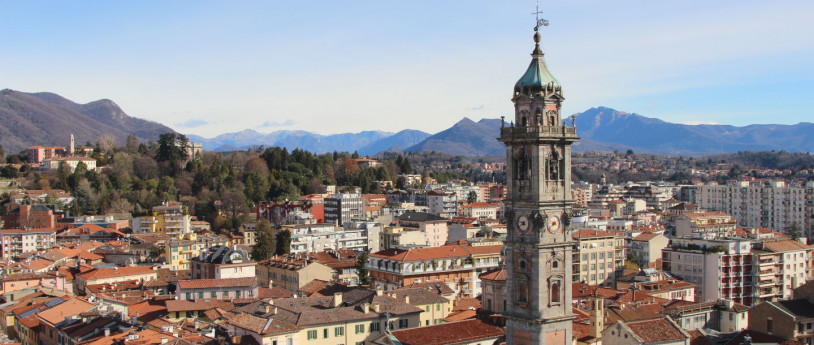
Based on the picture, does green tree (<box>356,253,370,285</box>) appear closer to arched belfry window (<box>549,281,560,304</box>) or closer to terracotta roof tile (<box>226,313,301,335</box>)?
terracotta roof tile (<box>226,313,301,335</box>)

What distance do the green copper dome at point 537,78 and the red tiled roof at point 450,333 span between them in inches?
471

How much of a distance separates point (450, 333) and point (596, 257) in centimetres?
3127

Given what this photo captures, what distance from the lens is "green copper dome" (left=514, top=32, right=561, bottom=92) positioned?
25297 millimetres

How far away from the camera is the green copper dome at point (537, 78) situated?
25.3 m

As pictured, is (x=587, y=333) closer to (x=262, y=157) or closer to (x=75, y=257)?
(x=75, y=257)

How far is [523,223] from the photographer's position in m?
25.2

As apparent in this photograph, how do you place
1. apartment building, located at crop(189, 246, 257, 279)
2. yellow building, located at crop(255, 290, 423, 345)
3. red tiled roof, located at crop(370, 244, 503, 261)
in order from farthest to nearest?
1. apartment building, located at crop(189, 246, 257, 279)
2. red tiled roof, located at crop(370, 244, 503, 261)
3. yellow building, located at crop(255, 290, 423, 345)

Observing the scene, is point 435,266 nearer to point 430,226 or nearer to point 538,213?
point 430,226

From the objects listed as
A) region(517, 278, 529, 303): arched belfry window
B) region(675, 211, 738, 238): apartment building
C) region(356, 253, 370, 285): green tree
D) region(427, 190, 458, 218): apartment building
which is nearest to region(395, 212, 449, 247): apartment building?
region(356, 253, 370, 285): green tree

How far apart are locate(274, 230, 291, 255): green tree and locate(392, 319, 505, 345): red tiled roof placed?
42817 mm

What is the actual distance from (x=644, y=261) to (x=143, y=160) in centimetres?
8166

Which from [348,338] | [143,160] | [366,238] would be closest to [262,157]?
[143,160]

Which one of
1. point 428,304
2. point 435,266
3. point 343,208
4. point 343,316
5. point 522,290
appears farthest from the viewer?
point 343,208

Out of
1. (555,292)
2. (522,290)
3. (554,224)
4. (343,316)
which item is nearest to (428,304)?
(343,316)
